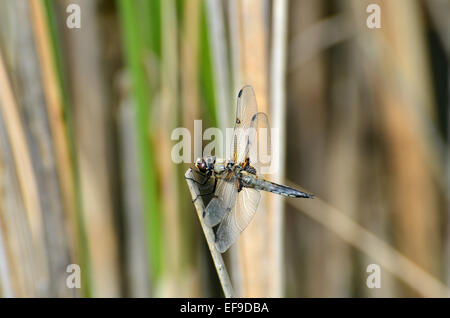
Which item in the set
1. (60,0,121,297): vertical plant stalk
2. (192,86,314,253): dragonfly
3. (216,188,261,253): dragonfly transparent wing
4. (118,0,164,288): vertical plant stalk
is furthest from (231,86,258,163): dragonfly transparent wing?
(60,0,121,297): vertical plant stalk

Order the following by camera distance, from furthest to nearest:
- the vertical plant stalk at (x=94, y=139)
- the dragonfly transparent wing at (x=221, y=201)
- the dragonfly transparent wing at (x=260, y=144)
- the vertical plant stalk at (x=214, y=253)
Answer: the vertical plant stalk at (x=94, y=139), the dragonfly transparent wing at (x=260, y=144), the dragonfly transparent wing at (x=221, y=201), the vertical plant stalk at (x=214, y=253)

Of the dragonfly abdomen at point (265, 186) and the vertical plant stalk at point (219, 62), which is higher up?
the vertical plant stalk at point (219, 62)

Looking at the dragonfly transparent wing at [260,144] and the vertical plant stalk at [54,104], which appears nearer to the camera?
the vertical plant stalk at [54,104]

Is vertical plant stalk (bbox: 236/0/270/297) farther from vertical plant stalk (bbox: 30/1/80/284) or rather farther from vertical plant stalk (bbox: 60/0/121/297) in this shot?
vertical plant stalk (bbox: 60/0/121/297)

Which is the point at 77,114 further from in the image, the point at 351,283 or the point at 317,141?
the point at 351,283

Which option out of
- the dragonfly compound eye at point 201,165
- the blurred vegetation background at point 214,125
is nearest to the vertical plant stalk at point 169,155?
the blurred vegetation background at point 214,125

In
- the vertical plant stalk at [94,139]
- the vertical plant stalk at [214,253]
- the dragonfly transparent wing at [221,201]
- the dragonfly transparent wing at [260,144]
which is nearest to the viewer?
the vertical plant stalk at [214,253]

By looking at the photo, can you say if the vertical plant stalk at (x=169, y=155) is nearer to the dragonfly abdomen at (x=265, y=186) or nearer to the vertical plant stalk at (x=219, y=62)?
the vertical plant stalk at (x=219, y=62)
